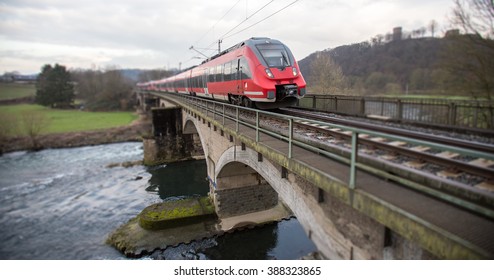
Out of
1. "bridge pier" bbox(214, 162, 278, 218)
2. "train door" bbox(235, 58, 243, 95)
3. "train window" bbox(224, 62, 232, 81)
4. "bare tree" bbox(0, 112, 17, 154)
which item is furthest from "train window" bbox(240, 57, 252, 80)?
"bare tree" bbox(0, 112, 17, 154)

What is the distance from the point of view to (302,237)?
15.9 meters

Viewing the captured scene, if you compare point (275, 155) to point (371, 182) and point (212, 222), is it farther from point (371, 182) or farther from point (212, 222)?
point (212, 222)

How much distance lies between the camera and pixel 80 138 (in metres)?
46.5

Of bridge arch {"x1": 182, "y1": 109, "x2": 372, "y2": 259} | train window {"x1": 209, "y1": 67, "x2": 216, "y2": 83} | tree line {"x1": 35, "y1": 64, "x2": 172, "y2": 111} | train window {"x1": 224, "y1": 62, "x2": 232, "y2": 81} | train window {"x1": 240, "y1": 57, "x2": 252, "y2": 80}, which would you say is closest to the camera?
bridge arch {"x1": 182, "y1": 109, "x2": 372, "y2": 259}

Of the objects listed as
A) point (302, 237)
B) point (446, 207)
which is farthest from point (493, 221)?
point (302, 237)

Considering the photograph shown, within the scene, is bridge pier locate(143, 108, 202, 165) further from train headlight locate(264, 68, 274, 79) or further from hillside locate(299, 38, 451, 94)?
train headlight locate(264, 68, 274, 79)

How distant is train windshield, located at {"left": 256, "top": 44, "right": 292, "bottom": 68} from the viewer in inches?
468

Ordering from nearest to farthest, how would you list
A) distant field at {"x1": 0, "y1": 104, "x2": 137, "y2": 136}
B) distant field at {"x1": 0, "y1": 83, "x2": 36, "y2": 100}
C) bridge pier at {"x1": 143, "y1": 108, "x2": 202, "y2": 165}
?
distant field at {"x1": 0, "y1": 83, "x2": 36, "y2": 100} → bridge pier at {"x1": 143, "y1": 108, "x2": 202, "y2": 165} → distant field at {"x1": 0, "y1": 104, "x2": 137, "y2": 136}

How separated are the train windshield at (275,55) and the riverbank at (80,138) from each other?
28.8m

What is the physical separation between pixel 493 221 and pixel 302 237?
13115 millimetres

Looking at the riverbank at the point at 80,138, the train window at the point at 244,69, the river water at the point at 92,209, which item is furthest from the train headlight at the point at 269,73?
the riverbank at the point at 80,138

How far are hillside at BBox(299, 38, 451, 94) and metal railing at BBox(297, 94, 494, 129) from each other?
218 cm

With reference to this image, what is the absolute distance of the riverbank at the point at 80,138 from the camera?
3984cm

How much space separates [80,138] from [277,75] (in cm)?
4427
